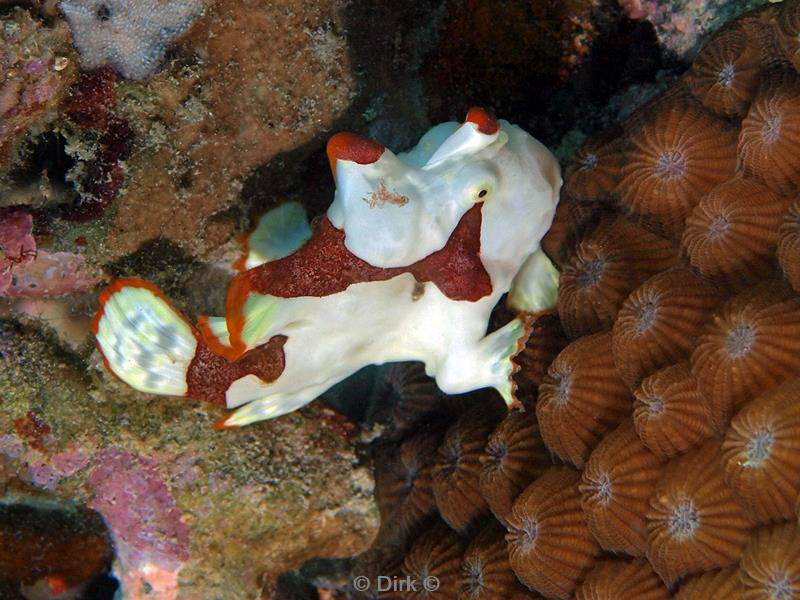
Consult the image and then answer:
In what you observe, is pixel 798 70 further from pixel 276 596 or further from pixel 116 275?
pixel 276 596

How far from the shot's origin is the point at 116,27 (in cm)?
247

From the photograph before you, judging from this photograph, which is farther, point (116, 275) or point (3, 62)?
point (116, 275)

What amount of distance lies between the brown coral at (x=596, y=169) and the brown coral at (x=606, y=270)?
5.8 inches

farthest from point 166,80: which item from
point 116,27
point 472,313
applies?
point 472,313

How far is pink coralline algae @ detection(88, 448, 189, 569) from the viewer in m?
3.25

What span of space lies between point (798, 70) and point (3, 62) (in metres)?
2.79

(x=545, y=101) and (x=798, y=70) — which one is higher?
(x=798, y=70)

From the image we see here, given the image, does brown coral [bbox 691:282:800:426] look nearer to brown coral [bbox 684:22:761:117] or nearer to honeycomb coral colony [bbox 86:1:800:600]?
honeycomb coral colony [bbox 86:1:800:600]

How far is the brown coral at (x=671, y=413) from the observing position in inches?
82.8

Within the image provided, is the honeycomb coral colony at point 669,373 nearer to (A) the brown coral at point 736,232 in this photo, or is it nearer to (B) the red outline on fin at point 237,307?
(A) the brown coral at point 736,232

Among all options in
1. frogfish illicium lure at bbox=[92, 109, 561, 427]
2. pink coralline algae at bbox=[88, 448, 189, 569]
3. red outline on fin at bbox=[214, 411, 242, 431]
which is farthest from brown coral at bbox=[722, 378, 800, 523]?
pink coralline algae at bbox=[88, 448, 189, 569]

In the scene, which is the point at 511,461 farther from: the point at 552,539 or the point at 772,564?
the point at 772,564

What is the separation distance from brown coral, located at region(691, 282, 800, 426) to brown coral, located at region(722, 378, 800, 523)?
0.06 meters

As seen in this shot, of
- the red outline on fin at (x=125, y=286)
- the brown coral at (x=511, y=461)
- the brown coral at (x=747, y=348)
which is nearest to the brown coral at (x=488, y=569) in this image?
the brown coral at (x=511, y=461)
